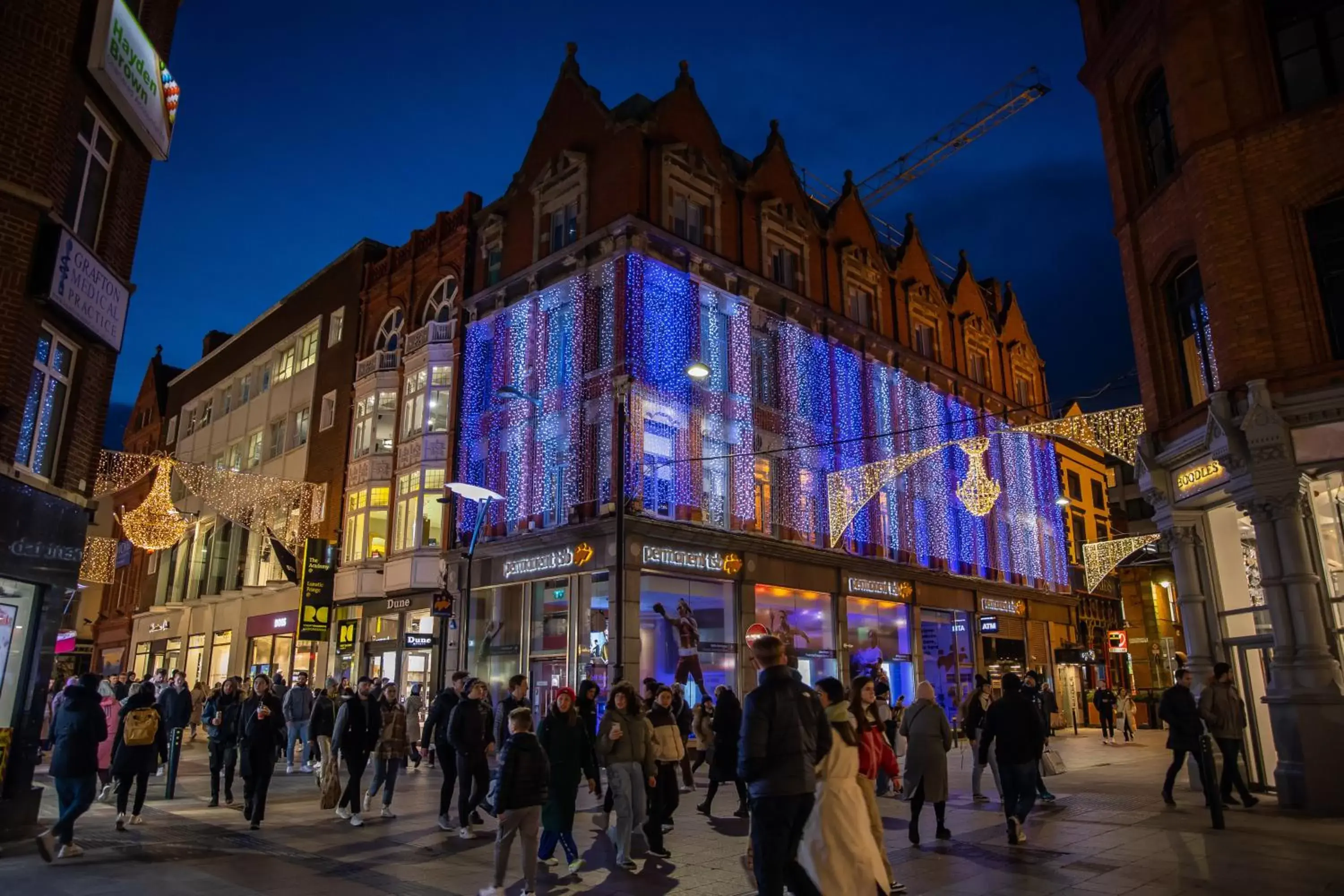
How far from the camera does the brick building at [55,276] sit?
37.3 ft

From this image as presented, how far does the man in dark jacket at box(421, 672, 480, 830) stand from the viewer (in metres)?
11.7

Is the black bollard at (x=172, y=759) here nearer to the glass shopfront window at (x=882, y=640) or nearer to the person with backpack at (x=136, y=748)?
the person with backpack at (x=136, y=748)

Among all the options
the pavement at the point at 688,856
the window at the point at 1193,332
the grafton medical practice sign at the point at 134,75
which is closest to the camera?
the pavement at the point at 688,856

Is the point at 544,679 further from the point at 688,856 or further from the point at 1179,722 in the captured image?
the point at 1179,722

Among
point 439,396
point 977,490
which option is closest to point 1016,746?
point 439,396

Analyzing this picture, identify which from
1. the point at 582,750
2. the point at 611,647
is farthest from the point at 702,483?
the point at 582,750

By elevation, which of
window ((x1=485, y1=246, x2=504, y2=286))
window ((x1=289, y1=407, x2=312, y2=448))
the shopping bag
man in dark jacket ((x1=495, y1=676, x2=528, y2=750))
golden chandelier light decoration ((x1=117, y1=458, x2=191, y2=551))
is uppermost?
window ((x1=485, y1=246, x2=504, y2=286))

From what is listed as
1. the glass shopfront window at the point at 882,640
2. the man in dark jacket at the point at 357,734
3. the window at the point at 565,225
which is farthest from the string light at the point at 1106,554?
the man in dark jacket at the point at 357,734

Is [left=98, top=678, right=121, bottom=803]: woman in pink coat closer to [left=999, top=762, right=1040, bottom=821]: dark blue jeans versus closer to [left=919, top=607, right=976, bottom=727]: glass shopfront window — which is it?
[left=999, top=762, right=1040, bottom=821]: dark blue jeans

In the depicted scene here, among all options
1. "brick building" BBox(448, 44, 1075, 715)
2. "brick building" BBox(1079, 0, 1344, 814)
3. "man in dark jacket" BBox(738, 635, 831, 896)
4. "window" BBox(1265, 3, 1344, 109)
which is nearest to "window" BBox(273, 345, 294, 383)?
"brick building" BBox(448, 44, 1075, 715)

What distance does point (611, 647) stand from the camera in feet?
71.3

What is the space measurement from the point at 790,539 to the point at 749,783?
21.6 metres

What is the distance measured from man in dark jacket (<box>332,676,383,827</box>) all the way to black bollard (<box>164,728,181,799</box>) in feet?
14.3

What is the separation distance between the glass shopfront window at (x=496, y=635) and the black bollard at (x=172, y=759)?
10.0 m
